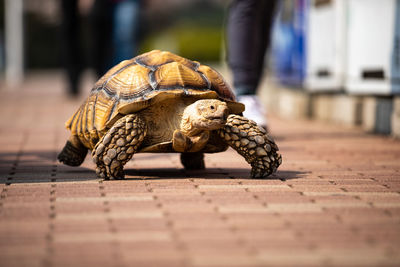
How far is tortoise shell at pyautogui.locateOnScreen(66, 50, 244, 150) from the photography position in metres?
3.73

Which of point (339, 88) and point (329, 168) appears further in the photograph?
point (339, 88)

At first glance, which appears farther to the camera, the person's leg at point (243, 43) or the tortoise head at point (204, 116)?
the person's leg at point (243, 43)

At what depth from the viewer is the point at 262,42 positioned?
19.8ft

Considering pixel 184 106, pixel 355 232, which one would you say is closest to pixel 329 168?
pixel 184 106

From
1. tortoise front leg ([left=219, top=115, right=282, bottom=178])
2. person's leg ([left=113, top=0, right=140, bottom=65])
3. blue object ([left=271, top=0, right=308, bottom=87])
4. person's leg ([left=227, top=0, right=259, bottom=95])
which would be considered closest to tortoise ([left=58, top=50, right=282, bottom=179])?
tortoise front leg ([left=219, top=115, right=282, bottom=178])

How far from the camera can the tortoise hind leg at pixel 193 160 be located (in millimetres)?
4195

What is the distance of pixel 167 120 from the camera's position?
12.5 ft

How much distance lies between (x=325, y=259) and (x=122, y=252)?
1.99 feet

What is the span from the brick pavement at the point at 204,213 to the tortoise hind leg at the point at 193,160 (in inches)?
3.7

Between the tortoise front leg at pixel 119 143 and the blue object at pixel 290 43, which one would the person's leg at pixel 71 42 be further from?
the tortoise front leg at pixel 119 143

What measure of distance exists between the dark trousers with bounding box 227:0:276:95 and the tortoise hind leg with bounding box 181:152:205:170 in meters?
1.47

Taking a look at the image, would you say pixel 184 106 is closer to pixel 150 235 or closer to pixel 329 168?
pixel 329 168

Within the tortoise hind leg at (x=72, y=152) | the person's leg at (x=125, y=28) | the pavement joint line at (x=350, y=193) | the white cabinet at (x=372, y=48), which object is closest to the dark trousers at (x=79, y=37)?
the person's leg at (x=125, y=28)


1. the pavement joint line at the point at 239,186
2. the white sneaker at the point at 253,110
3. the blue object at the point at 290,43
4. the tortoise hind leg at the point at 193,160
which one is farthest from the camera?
Answer: the blue object at the point at 290,43
